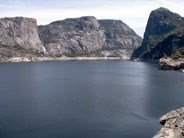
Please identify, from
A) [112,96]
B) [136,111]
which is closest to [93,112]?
[136,111]

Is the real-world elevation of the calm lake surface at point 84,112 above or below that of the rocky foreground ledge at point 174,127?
below

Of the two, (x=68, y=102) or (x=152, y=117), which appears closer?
(x=152, y=117)

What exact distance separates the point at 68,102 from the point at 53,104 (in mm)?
7252

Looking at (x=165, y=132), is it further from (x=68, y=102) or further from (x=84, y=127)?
(x=68, y=102)

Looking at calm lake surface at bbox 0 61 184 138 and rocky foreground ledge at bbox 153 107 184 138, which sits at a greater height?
rocky foreground ledge at bbox 153 107 184 138

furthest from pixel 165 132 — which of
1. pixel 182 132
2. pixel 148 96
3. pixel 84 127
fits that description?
pixel 148 96

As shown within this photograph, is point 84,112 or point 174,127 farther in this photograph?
point 84,112

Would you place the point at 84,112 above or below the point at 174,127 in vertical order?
below

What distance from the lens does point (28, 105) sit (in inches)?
5349

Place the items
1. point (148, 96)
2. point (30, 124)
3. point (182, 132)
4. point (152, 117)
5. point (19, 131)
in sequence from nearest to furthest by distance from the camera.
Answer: point (182, 132) → point (19, 131) → point (30, 124) → point (152, 117) → point (148, 96)

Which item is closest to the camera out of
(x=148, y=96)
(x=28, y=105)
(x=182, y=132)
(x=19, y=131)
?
(x=182, y=132)

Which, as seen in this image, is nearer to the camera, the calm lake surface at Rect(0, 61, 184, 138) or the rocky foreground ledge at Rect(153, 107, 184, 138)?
the rocky foreground ledge at Rect(153, 107, 184, 138)

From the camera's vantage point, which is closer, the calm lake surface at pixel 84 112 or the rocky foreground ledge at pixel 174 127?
the rocky foreground ledge at pixel 174 127

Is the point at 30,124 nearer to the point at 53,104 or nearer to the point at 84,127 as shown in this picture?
the point at 84,127
